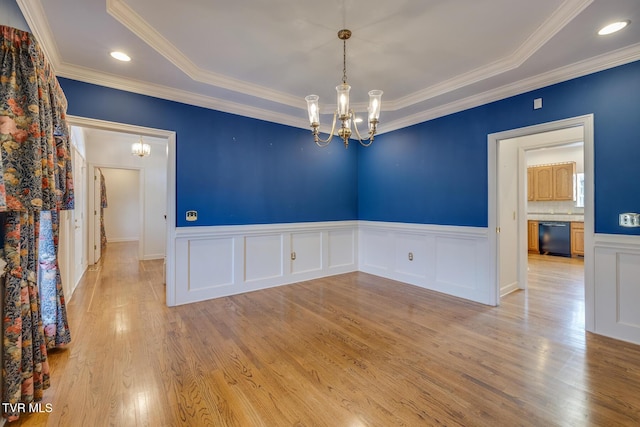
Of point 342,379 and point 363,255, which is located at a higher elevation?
point 363,255

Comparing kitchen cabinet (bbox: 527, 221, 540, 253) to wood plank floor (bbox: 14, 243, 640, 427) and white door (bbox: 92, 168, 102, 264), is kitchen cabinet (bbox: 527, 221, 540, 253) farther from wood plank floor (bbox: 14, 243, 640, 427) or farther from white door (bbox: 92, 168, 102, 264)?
white door (bbox: 92, 168, 102, 264)

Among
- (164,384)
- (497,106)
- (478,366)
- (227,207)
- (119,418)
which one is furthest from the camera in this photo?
(227,207)

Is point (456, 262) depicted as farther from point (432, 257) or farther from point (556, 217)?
point (556, 217)

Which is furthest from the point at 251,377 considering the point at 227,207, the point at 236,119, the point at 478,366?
the point at 236,119

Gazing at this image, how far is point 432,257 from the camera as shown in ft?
14.1

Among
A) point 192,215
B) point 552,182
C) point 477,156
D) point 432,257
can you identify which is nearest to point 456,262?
point 432,257

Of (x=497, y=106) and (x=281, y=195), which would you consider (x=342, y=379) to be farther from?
(x=497, y=106)

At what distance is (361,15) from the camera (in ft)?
7.51

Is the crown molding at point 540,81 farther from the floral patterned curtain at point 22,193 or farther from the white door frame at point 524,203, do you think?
the floral patterned curtain at point 22,193

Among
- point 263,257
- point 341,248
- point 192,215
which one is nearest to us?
point 192,215

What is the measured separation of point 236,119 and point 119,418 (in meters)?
3.51

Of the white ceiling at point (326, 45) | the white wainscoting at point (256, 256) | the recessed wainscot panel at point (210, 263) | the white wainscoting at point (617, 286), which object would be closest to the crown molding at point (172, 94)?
the white ceiling at point (326, 45)

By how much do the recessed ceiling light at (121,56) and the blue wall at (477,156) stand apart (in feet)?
12.4

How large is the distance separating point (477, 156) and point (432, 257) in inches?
61.9
